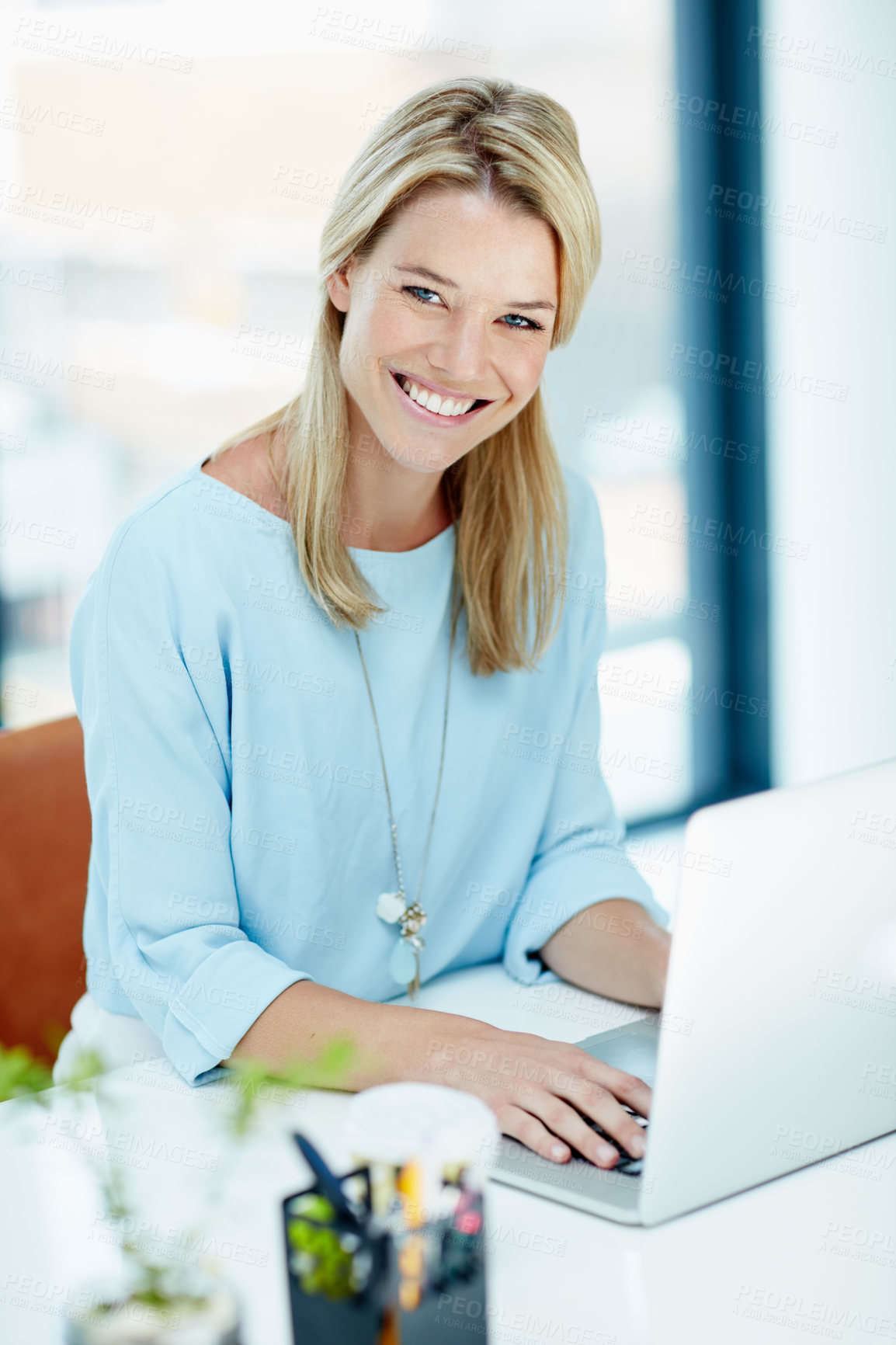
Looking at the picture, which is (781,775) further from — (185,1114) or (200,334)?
(185,1114)

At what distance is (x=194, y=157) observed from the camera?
2.70 meters

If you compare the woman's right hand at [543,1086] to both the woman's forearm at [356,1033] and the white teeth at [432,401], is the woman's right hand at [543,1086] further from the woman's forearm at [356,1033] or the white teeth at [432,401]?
the white teeth at [432,401]

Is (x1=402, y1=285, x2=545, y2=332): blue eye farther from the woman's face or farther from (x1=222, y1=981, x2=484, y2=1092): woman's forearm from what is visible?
(x1=222, y1=981, x2=484, y2=1092): woman's forearm

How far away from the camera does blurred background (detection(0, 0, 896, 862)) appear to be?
8.43ft

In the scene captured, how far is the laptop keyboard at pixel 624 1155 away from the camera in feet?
3.11

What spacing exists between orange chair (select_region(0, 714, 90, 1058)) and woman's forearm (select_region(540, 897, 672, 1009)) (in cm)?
54

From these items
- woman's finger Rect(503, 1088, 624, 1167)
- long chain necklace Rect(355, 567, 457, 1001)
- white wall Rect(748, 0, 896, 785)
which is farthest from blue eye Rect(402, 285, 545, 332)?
white wall Rect(748, 0, 896, 785)

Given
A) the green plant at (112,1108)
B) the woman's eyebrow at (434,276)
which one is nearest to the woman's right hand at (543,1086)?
the green plant at (112,1108)

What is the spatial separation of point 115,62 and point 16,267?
460 mm

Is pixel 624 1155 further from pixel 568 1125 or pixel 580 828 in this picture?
pixel 580 828

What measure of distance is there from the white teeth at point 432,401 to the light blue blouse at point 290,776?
165 millimetres

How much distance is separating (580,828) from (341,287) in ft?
2.08

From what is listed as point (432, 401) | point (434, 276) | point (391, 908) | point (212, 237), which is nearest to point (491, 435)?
point (432, 401)

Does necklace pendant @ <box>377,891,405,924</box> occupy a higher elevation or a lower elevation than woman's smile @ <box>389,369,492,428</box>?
lower
